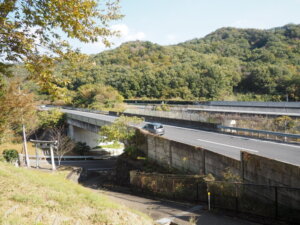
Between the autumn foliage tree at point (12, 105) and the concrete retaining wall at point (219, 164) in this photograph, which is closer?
the concrete retaining wall at point (219, 164)

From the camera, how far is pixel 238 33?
5039 inches

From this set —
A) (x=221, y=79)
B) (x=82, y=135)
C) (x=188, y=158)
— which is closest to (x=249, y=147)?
(x=188, y=158)

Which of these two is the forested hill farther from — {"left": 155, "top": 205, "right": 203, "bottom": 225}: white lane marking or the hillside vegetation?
{"left": 155, "top": 205, "right": 203, "bottom": 225}: white lane marking

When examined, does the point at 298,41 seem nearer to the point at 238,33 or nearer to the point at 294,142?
the point at 238,33

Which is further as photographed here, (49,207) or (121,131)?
(121,131)

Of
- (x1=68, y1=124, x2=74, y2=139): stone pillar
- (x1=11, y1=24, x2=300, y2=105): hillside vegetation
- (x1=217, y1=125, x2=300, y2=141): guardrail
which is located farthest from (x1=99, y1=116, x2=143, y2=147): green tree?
(x1=11, y1=24, x2=300, y2=105): hillside vegetation

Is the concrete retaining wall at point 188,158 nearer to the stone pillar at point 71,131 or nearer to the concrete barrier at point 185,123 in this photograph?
the concrete barrier at point 185,123

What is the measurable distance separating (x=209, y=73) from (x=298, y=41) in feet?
126

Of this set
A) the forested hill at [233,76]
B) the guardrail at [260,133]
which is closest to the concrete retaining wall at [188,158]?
the guardrail at [260,133]

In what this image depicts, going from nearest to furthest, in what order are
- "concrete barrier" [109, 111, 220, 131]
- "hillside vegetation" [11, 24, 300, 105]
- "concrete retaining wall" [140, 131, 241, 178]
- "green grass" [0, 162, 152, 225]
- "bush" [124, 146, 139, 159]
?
"green grass" [0, 162, 152, 225] < "concrete retaining wall" [140, 131, 241, 178] < "bush" [124, 146, 139, 159] < "concrete barrier" [109, 111, 220, 131] < "hillside vegetation" [11, 24, 300, 105]

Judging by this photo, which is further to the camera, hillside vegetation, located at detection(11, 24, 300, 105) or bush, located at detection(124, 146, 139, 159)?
hillside vegetation, located at detection(11, 24, 300, 105)

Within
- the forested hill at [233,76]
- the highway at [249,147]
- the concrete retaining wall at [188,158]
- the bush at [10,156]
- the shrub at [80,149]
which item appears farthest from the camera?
the forested hill at [233,76]

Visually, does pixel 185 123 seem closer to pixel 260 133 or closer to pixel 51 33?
pixel 260 133

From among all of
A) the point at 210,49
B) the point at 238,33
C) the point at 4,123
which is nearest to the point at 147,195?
the point at 4,123
